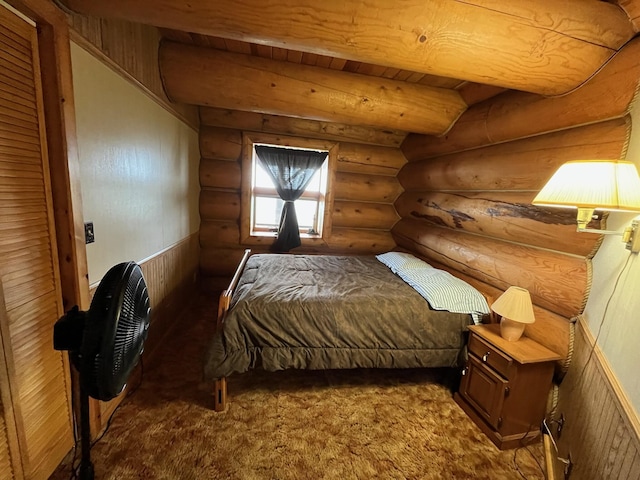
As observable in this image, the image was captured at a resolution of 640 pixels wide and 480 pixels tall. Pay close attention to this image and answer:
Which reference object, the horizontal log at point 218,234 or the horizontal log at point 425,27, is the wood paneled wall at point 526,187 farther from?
the horizontal log at point 218,234

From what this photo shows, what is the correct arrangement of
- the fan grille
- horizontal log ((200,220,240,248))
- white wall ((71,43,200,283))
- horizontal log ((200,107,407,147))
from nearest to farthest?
the fan grille
white wall ((71,43,200,283))
horizontal log ((200,107,407,147))
horizontal log ((200,220,240,248))

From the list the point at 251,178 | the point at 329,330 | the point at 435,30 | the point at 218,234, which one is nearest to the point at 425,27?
the point at 435,30

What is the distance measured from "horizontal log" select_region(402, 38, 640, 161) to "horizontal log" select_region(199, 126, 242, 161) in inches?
90.4

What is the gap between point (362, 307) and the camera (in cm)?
187

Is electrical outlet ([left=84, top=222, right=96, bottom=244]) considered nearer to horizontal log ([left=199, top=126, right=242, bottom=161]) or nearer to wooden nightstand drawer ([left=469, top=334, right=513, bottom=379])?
horizontal log ([left=199, top=126, right=242, bottom=161])

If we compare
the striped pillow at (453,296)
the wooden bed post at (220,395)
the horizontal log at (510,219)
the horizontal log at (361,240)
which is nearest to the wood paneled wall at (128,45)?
the wooden bed post at (220,395)

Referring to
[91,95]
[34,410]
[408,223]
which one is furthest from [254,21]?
[408,223]

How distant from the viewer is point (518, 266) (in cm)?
189

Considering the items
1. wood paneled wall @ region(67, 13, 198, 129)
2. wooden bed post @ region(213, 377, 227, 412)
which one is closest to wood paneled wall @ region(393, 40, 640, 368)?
wooden bed post @ region(213, 377, 227, 412)

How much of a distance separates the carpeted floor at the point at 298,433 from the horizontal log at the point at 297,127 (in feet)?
8.46

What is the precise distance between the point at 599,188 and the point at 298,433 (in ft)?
6.30

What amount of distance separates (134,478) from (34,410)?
1.78ft

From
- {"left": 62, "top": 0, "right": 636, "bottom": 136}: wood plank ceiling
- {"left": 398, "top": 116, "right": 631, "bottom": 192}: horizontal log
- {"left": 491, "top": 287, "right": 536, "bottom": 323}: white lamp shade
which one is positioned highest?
{"left": 62, "top": 0, "right": 636, "bottom": 136}: wood plank ceiling

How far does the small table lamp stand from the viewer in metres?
1.60
